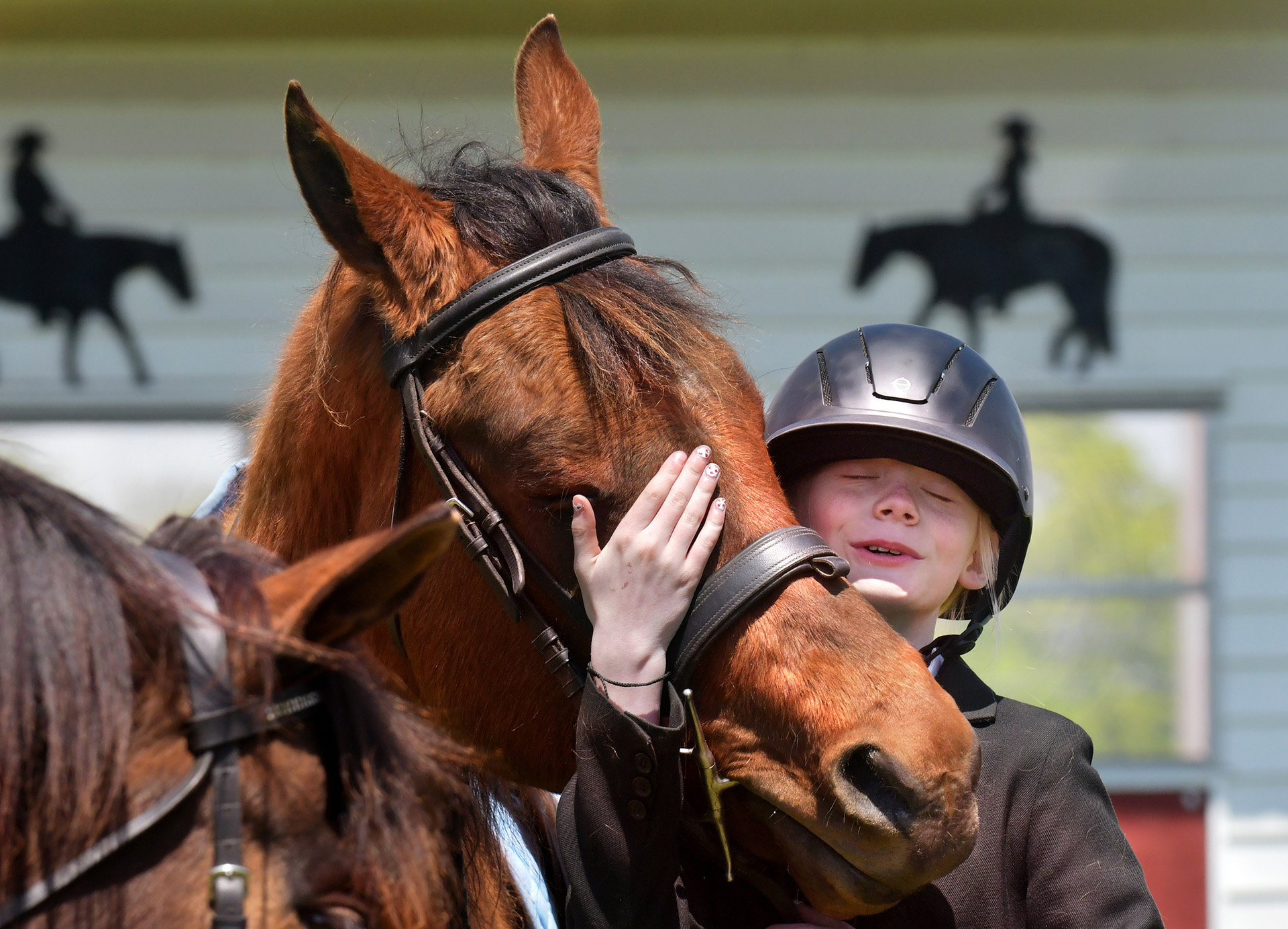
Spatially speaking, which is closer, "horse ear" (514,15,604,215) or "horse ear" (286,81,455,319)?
"horse ear" (286,81,455,319)

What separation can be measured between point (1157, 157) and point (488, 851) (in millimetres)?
5035

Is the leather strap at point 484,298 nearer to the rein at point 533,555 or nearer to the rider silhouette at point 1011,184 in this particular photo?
the rein at point 533,555

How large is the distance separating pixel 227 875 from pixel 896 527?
1.23m

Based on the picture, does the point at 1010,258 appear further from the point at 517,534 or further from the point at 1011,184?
the point at 517,534

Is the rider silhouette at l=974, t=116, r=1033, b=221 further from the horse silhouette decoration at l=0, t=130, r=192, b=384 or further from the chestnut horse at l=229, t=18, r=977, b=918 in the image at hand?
the chestnut horse at l=229, t=18, r=977, b=918

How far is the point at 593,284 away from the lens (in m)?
1.76

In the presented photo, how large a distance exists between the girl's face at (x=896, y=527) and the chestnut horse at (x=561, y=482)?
0.93 feet

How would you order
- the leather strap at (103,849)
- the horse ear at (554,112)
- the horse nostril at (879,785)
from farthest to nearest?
the horse ear at (554,112) → the horse nostril at (879,785) → the leather strap at (103,849)

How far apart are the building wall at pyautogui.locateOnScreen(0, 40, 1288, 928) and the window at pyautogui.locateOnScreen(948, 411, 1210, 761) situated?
16 centimetres

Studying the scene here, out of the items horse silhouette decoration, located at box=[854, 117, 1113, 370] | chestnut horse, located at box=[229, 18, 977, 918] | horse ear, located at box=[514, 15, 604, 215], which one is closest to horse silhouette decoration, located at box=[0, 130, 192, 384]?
horse silhouette decoration, located at box=[854, 117, 1113, 370]

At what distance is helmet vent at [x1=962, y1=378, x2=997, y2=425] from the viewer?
205cm

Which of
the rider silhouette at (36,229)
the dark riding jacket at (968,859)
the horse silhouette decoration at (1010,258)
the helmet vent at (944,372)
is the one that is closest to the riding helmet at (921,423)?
the helmet vent at (944,372)

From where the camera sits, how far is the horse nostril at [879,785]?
4.75 feet

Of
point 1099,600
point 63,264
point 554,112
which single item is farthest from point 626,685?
point 63,264
